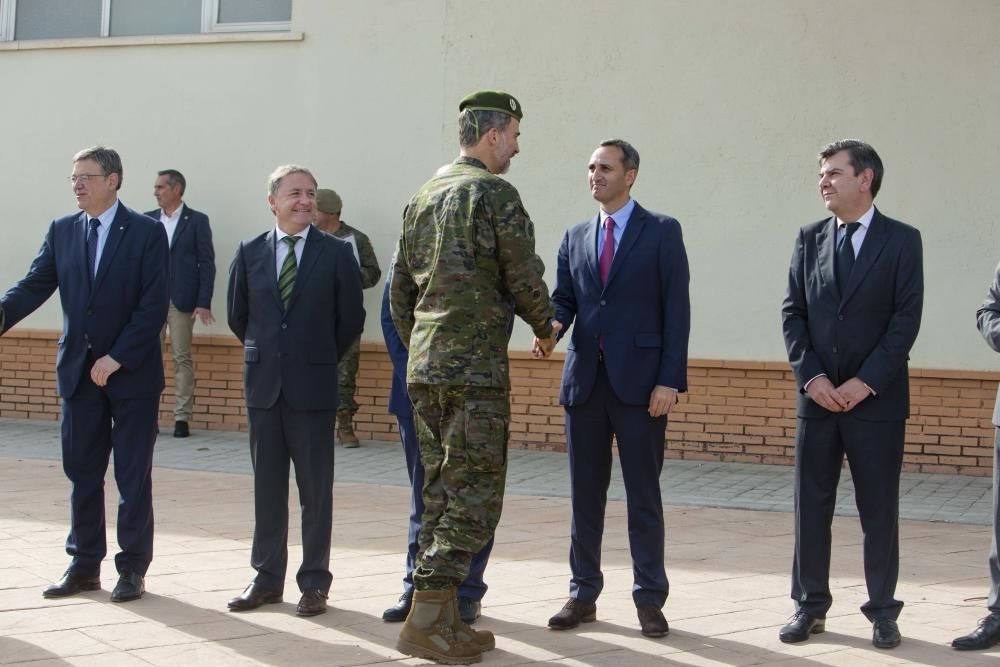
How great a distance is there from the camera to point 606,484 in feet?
18.9

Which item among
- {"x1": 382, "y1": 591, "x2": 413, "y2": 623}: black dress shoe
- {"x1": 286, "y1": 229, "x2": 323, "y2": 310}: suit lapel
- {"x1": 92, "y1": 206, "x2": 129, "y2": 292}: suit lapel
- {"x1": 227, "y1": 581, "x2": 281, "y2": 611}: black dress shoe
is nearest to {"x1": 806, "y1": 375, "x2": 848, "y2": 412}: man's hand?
{"x1": 382, "y1": 591, "x2": 413, "y2": 623}: black dress shoe

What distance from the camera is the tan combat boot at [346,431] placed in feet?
36.7

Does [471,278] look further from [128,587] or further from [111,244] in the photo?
[128,587]

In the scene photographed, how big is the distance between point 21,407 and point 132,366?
7133 mm

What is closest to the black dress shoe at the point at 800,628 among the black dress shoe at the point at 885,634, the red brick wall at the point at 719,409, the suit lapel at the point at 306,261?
the black dress shoe at the point at 885,634

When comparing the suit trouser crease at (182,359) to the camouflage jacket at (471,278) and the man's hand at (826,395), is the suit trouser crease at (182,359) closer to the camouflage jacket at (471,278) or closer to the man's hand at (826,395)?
the camouflage jacket at (471,278)

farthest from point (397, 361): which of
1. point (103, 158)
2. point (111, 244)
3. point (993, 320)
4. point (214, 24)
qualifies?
point (214, 24)

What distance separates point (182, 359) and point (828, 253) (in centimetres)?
733

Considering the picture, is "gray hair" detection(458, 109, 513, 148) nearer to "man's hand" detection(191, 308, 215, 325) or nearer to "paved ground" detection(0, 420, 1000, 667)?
"paved ground" detection(0, 420, 1000, 667)

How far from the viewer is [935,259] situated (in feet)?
33.0

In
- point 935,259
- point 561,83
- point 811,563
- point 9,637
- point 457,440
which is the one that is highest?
point 561,83

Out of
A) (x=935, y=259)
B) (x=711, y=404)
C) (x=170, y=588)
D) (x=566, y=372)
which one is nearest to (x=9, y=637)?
(x=170, y=588)

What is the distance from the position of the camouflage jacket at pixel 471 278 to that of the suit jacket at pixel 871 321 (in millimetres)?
1221

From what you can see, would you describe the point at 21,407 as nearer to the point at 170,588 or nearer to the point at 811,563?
the point at 170,588
